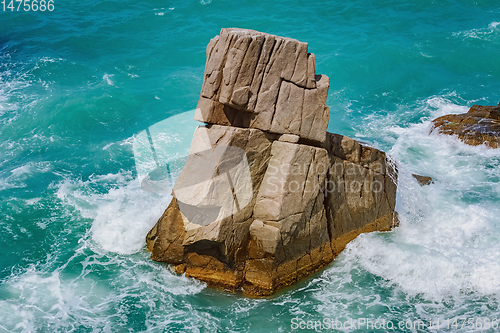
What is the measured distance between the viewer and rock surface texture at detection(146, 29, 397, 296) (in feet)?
27.0

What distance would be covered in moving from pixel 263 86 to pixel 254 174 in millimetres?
1875

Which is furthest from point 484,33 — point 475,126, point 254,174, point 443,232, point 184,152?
point 254,174

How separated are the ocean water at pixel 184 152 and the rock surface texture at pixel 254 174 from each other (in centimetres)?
61

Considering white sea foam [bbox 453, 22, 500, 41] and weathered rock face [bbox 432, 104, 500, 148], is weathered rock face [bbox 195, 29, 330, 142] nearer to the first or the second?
weathered rock face [bbox 432, 104, 500, 148]

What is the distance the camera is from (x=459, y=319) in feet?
24.9

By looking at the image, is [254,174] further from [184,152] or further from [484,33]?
[484,33]

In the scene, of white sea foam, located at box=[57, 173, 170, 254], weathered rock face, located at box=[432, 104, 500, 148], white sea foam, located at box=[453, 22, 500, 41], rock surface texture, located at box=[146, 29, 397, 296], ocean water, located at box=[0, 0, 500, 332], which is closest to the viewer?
ocean water, located at box=[0, 0, 500, 332]

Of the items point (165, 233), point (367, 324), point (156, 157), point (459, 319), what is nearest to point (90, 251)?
point (165, 233)

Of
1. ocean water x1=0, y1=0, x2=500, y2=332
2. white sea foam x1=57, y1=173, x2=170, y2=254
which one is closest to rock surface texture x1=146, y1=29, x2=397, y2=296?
ocean water x1=0, y1=0, x2=500, y2=332

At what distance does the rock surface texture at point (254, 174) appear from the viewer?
27.0 feet

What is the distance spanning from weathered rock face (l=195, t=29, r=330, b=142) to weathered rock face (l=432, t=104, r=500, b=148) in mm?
8348

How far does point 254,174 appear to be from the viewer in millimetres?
8594

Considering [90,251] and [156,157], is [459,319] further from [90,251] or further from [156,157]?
[156,157]

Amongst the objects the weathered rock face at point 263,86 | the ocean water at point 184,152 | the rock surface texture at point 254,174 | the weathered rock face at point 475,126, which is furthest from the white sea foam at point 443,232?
the weathered rock face at point 263,86
